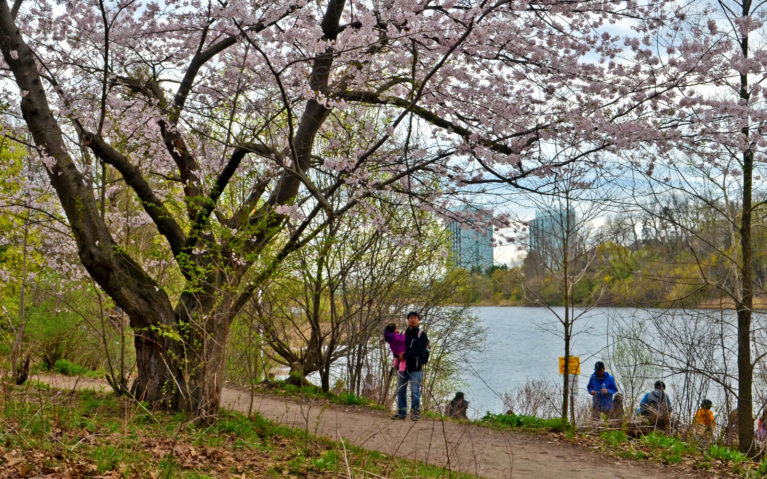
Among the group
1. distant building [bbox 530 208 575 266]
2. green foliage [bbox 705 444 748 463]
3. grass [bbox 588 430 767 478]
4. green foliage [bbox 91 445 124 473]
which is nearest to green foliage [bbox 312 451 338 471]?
green foliage [bbox 91 445 124 473]

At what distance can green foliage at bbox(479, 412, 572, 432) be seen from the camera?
8.67 metres

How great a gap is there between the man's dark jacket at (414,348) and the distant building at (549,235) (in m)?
2.32

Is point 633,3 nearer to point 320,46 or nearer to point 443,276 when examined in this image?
point 320,46

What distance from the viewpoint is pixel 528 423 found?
355 inches

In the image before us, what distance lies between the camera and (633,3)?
21.5 ft

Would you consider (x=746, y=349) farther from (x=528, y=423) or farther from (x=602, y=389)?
(x=528, y=423)

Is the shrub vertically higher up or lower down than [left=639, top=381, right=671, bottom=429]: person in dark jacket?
lower down

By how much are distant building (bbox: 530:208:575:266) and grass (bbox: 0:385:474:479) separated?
453cm

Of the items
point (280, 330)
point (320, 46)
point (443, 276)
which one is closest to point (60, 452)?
point (320, 46)

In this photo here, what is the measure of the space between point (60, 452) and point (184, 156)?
466 cm

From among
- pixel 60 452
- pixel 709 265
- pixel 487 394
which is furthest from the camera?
pixel 487 394

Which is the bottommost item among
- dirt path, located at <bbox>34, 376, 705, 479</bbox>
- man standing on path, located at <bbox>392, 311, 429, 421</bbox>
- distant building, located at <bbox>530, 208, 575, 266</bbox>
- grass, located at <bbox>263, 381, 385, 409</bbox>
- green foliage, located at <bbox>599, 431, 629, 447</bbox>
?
grass, located at <bbox>263, 381, 385, 409</bbox>

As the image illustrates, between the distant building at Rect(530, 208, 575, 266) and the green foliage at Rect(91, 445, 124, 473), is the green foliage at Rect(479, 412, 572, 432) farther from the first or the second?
the green foliage at Rect(91, 445, 124, 473)

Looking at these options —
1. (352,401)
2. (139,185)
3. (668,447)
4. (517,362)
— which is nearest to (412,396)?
(352,401)
